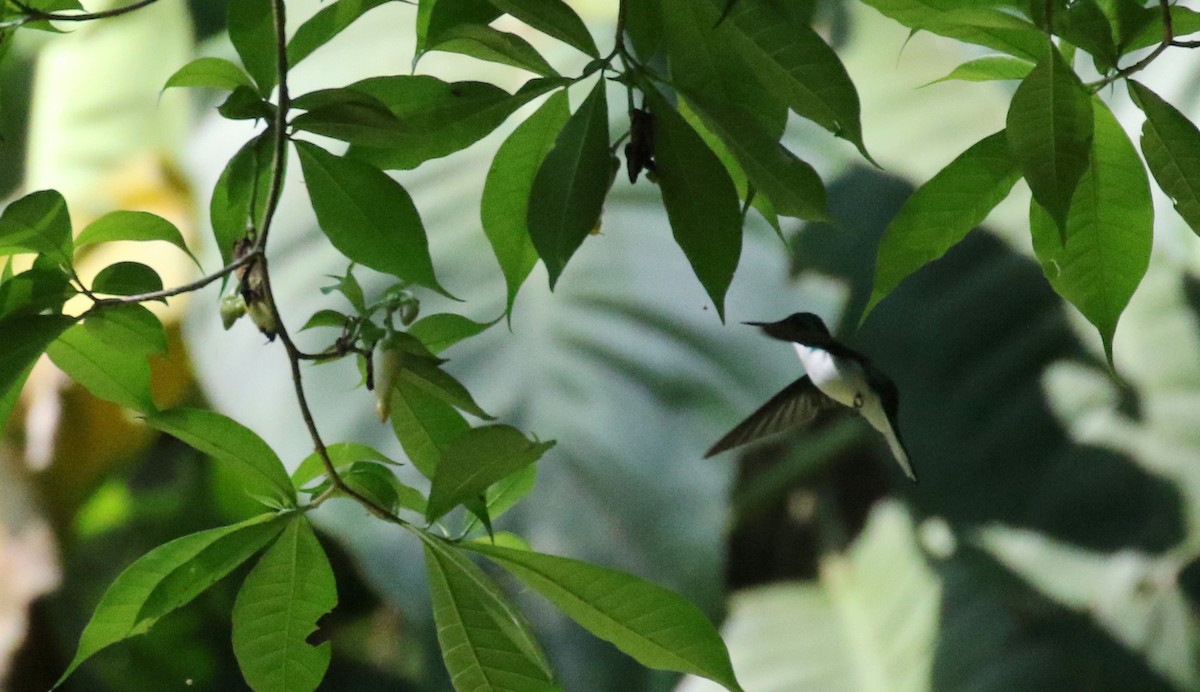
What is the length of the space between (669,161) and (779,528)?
1418 mm

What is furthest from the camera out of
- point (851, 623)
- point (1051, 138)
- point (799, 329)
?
point (851, 623)

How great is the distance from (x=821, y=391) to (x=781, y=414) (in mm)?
32

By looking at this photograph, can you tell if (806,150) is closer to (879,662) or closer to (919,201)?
(879,662)

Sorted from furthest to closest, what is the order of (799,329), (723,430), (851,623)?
(851,623), (723,430), (799,329)

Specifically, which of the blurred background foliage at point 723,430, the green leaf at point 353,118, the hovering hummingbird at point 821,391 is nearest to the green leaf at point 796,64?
the green leaf at point 353,118

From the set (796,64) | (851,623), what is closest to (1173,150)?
(796,64)

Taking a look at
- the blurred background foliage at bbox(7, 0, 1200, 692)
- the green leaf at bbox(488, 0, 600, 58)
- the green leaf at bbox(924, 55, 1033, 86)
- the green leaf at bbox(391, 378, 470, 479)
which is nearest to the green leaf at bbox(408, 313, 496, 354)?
the green leaf at bbox(391, 378, 470, 479)

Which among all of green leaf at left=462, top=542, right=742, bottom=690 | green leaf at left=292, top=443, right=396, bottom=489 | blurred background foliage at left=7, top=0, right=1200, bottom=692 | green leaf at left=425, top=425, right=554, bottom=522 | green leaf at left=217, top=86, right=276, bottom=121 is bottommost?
blurred background foliage at left=7, top=0, right=1200, bottom=692

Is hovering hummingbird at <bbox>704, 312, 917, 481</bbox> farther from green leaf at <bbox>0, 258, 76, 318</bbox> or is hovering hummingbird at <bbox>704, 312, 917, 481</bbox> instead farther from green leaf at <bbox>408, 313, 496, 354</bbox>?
→ green leaf at <bbox>0, 258, 76, 318</bbox>

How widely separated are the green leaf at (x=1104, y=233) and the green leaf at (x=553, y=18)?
7.8 inches

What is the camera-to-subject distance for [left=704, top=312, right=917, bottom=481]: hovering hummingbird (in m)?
0.67

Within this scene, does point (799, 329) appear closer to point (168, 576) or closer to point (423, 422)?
point (423, 422)

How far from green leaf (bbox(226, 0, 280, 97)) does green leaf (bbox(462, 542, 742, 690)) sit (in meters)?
0.21

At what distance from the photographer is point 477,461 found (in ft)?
1.46
